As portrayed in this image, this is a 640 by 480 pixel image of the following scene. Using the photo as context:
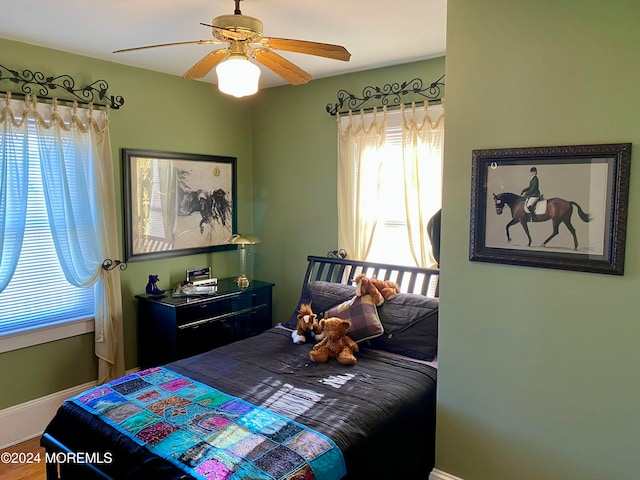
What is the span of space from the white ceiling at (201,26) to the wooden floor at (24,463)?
2578 mm

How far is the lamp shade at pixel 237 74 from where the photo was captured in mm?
1947

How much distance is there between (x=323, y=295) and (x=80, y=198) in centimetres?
184

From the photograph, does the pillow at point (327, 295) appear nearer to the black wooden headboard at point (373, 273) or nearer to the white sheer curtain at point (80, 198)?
the black wooden headboard at point (373, 273)

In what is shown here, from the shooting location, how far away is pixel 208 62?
2.22 meters

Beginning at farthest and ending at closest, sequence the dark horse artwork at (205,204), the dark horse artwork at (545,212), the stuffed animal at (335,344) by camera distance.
A: the dark horse artwork at (205,204), the stuffed animal at (335,344), the dark horse artwork at (545,212)

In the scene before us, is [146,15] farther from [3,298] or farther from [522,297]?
[522,297]

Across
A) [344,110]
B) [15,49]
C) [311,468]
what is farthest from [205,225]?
[311,468]

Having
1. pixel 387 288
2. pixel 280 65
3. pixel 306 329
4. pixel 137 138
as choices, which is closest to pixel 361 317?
pixel 387 288

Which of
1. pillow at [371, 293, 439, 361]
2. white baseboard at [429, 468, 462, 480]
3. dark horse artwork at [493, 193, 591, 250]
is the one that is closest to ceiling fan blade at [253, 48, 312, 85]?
dark horse artwork at [493, 193, 591, 250]

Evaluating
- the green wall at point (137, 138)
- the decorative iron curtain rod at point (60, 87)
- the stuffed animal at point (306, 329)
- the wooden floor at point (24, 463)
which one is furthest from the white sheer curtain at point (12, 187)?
the stuffed animal at point (306, 329)

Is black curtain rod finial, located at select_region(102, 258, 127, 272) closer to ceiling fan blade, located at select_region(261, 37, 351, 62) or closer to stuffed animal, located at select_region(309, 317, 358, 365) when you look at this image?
stuffed animal, located at select_region(309, 317, 358, 365)

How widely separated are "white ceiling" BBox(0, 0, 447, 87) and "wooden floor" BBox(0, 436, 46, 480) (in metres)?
2.58

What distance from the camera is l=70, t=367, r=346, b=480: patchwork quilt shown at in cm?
170

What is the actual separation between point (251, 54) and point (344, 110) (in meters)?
1.65
